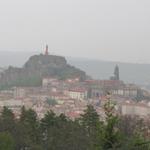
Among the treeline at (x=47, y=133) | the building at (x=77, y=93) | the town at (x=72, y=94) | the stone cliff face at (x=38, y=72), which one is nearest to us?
the treeline at (x=47, y=133)

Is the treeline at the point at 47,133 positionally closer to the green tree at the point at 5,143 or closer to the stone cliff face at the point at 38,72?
the green tree at the point at 5,143

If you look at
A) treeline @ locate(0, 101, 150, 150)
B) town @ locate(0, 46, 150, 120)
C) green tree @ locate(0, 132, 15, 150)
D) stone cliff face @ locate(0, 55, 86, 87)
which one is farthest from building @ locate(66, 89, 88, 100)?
green tree @ locate(0, 132, 15, 150)

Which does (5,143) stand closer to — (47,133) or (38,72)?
(47,133)

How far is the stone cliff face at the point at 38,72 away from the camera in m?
86.4

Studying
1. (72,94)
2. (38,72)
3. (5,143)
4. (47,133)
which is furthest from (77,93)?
(5,143)

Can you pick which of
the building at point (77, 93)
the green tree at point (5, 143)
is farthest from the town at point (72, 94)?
the green tree at point (5, 143)

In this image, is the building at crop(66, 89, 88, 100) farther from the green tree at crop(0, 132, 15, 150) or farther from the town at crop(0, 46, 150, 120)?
the green tree at crop(0, 132, 15, 150)

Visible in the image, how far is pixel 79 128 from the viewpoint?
22344 mm

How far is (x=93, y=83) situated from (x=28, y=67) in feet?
47.3

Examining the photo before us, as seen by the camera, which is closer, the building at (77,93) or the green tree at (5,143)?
the green tree at (5,143)

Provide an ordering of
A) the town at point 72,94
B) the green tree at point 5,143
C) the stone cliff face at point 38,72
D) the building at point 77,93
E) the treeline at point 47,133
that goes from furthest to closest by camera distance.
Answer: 1. the stone cliff face at point 38,72
2. the building at point 77,93
3. the town at point 72,94
4. the treeline at point 47,133
5. the green tree at point 5,143

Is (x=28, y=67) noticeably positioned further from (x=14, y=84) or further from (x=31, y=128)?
(x=31, y=128)

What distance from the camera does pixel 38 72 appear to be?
89.0 meters

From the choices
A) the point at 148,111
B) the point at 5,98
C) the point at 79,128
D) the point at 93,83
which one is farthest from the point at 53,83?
the point at 79,128
